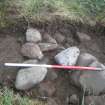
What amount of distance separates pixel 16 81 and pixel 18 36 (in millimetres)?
573

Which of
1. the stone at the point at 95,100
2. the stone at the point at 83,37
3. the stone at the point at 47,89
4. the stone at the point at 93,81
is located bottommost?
the stone at the point at 95,100

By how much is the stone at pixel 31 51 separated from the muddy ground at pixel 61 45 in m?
0.06

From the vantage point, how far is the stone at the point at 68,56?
109 inches

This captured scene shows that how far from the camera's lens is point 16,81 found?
2.60m

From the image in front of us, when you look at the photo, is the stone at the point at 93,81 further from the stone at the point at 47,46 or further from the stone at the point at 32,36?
the stone at the point at 32,36

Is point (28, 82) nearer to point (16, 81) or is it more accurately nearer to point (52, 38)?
point (16, 81)

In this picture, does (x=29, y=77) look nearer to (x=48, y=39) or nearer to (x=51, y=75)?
(x=51, y=75)

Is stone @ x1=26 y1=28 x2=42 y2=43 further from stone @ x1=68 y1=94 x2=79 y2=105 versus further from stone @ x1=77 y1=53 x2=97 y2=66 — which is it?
stone @ x1=68 y1=94 x2=79 y2=105

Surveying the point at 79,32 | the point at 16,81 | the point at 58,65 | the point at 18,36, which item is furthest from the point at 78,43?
the point at 16,81

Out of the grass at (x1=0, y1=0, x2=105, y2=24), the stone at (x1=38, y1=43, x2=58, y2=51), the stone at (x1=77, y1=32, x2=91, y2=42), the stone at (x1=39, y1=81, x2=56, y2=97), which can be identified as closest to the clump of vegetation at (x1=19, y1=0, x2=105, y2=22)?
the grass at (x1=0, y1=0, x2=105, y2=24)

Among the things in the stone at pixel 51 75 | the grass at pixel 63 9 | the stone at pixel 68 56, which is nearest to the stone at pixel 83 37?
the grass at pixel 63 9

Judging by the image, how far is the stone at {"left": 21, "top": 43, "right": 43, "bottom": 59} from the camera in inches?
111

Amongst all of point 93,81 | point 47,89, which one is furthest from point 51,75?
point 93,81

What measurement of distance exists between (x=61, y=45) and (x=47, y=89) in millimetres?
569
